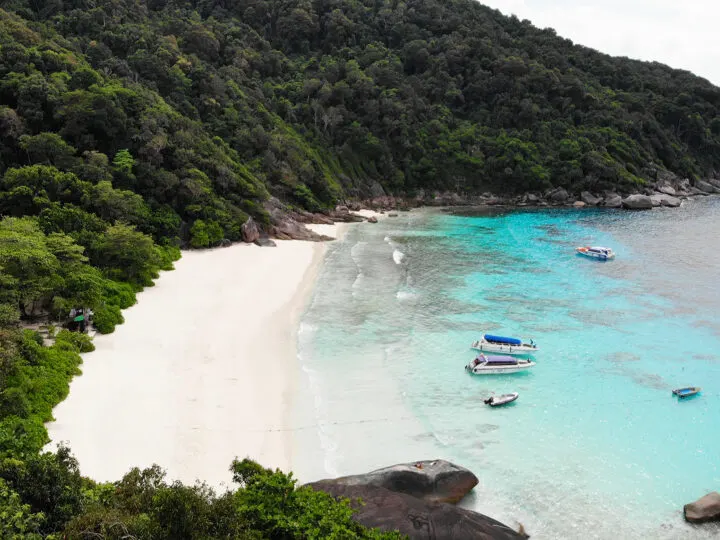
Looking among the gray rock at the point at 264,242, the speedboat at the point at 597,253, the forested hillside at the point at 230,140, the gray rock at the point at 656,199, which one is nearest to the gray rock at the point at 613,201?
the forested hillside at the point at 230,140

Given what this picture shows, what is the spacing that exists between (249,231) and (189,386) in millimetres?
34781

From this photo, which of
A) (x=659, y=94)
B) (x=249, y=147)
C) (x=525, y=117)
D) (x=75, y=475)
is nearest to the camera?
(x=75, y=475)

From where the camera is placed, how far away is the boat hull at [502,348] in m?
31.8

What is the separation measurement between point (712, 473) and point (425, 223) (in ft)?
202

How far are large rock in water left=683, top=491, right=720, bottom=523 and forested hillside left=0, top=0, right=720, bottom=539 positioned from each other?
1348 centimetres

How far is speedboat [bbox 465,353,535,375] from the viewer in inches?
1166

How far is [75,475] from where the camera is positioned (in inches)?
562

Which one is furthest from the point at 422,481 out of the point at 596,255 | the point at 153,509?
the point at 596,255

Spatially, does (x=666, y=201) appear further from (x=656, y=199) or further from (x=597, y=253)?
(x=597, y=253)

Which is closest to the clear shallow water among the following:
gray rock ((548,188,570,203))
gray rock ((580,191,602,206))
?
gray rock ((580,191,602,206))

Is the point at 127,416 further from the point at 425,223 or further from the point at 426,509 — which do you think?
the point at 425,223

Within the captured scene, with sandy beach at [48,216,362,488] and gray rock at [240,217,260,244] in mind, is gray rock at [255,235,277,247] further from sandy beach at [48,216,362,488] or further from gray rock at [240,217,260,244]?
sandy beach at [48,216,362,488]

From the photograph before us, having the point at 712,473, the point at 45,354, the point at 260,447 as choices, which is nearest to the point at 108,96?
the point at 45,354

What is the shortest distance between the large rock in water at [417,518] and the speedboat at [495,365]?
517 inches
